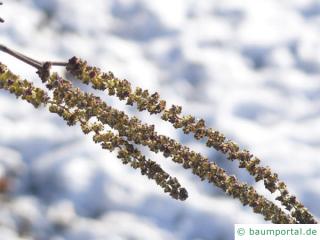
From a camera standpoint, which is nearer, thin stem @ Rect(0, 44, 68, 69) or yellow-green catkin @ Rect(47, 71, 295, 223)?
thin stem @ Rect(0, 44, 68, 69)

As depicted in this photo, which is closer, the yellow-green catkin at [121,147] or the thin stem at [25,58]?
the thin stem at [25,58]

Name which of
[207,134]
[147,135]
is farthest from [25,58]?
[207,134]

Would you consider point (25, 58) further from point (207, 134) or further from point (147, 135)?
point (207, 134)

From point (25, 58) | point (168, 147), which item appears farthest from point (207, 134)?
point (25, 58)

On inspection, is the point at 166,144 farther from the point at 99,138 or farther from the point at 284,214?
the point at 284,214

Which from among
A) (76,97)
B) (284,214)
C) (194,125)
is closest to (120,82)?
(76,97)

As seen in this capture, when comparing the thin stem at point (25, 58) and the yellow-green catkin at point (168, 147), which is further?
the yellow-green catkin at point (168, 147)

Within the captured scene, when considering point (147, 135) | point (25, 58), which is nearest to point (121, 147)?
point (147, 135)

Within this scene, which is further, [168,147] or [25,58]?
[168,147]
